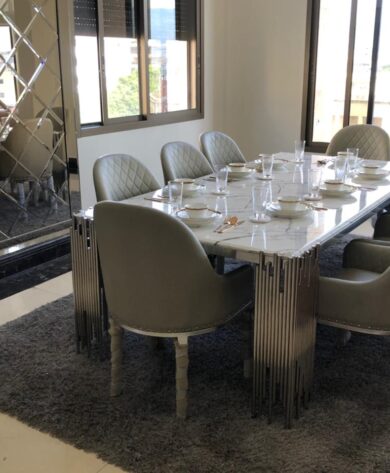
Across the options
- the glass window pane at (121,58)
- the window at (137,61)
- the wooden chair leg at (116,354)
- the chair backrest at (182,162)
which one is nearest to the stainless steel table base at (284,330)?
the wooden chair leg at (116,354)

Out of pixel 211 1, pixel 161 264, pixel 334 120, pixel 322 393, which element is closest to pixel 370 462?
pixel 322 393

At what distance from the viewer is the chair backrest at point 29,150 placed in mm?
3617

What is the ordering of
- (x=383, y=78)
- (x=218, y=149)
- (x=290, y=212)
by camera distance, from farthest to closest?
(x=383, y=78) → (x=218, y=149) → (x=290, y=212)

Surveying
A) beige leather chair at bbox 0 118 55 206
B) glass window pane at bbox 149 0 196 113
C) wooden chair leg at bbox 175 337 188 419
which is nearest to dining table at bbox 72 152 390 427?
wooden chair leg at bbox 175 337 188 419

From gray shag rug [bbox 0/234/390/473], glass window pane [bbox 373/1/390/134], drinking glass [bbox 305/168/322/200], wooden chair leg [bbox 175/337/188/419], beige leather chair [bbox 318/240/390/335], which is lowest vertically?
gray shag rug [bbox 0/234/390/473]

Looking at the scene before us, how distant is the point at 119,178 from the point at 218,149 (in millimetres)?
1335

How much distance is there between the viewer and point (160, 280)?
1.94 metres

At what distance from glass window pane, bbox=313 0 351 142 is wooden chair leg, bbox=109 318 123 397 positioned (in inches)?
168

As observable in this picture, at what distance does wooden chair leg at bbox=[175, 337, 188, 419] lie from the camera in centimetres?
204

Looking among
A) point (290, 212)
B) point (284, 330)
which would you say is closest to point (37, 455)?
point (284, 330)

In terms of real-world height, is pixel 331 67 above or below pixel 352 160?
above

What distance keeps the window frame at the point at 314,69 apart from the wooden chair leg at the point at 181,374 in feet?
13.8

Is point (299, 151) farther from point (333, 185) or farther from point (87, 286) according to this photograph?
point (87, 286)

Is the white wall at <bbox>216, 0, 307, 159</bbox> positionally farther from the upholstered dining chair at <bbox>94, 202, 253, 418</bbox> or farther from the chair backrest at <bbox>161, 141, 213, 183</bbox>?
the upholstered dining chair at <bbox>94, 202, 253, 418</bbox>
